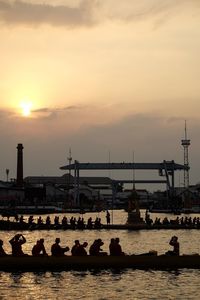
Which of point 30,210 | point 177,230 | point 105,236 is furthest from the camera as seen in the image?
point 30,210

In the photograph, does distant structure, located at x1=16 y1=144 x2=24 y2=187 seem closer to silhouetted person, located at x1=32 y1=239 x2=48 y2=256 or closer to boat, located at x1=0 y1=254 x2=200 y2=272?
silhouetted person, located at x1=32 y1=239 x2=48 y2=256

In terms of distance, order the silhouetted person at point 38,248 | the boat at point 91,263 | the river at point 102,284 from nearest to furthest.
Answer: the river at point 102,284 < the boat at point 91,263 < the silhouetted person at point 38,248

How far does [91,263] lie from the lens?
31.9 metres

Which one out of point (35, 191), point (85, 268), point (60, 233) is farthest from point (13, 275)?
point (35, 191)

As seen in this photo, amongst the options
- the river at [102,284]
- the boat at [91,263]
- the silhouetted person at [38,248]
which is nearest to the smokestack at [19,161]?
the silhouetted person at [38,248]

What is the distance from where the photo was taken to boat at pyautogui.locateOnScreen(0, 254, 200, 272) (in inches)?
1252

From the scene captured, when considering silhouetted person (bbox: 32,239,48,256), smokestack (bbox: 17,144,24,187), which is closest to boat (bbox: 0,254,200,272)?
silhouetted person (bbox: 32,239,48,256)

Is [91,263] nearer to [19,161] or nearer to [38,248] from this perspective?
[38,248]

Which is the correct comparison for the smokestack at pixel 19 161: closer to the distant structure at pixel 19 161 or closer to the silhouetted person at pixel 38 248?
the distant structure at pixel 19 161

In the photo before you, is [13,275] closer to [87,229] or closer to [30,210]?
[87,229]

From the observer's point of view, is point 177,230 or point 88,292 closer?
point 88,292

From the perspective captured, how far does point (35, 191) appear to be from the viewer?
16900cm

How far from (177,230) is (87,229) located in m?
9.98

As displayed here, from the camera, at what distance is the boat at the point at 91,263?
31.8 m
